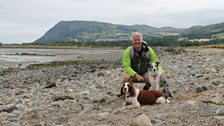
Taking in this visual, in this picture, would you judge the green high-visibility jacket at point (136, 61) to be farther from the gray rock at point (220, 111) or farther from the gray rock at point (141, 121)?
the gray rock at point (141, 121)

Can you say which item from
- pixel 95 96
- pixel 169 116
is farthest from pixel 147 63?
pixel 169 116

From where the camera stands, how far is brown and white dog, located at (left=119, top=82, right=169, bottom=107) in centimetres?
1139

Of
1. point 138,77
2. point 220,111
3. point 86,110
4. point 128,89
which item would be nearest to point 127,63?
point 138,77

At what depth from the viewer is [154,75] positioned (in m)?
12.4

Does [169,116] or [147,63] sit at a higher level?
[147,63]

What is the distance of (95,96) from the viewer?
14.7 metres

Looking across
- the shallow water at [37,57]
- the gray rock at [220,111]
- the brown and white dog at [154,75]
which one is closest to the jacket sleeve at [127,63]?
the brown and white dog at [154,75]

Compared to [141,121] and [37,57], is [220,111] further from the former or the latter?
[37,57]

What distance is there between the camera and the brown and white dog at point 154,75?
12352 mm

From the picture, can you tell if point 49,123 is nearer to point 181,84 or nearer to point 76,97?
point 76,97

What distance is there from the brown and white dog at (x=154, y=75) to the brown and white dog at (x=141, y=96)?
903 millimetres

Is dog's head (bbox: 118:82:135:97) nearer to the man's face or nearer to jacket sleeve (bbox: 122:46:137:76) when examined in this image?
jacket sleeve (bbox: 122:46:137:76)

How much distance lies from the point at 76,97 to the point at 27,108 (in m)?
2.31

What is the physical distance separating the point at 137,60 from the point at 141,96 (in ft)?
5.55
